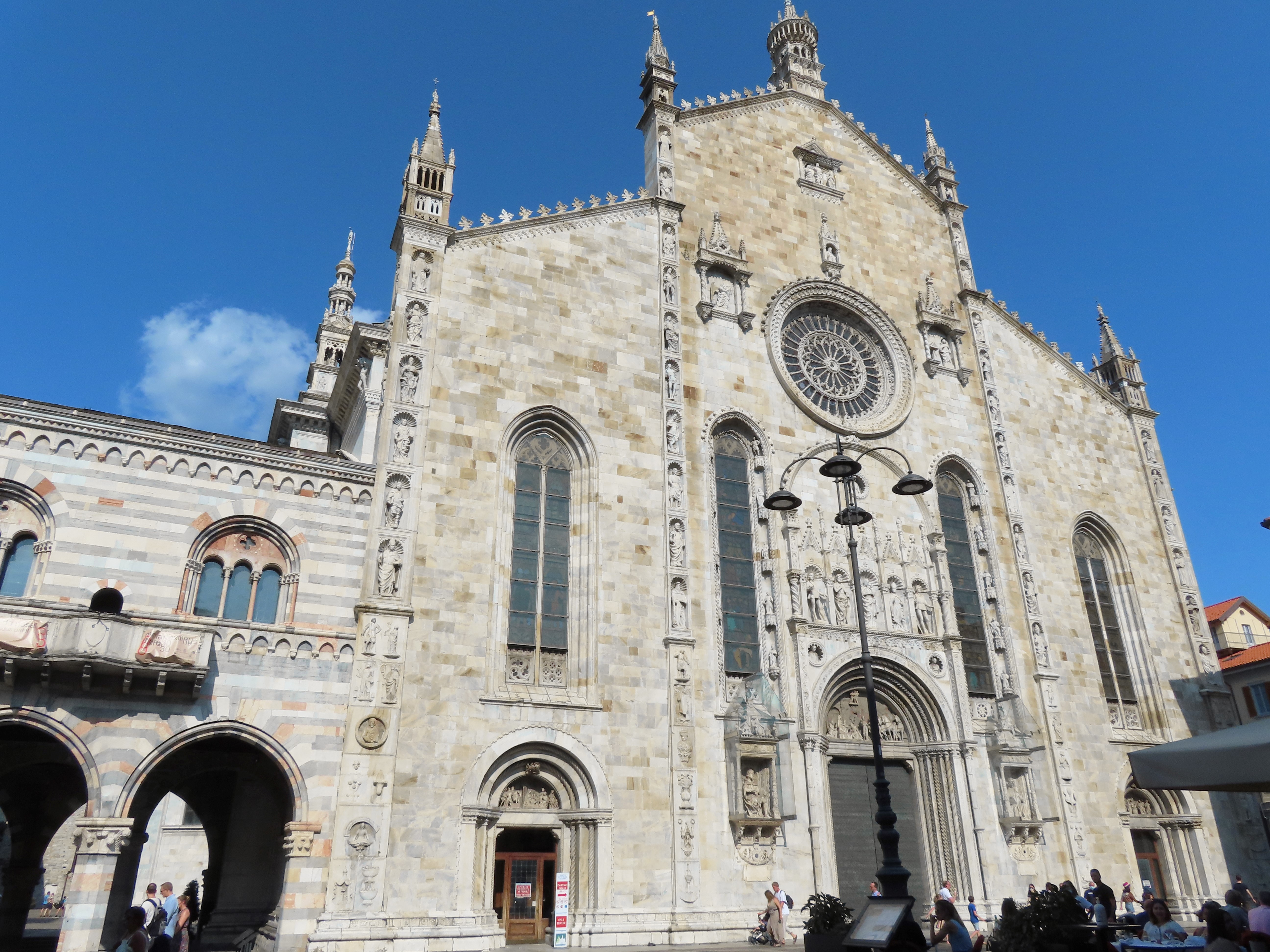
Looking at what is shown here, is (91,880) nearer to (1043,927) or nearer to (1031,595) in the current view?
(1043,927)

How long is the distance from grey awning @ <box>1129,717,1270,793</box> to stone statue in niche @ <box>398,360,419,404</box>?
16.6m

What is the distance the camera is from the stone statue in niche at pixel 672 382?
24.8m

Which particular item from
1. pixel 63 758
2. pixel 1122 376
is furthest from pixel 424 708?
pixel 1122 376

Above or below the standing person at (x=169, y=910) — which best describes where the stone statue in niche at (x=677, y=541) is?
above

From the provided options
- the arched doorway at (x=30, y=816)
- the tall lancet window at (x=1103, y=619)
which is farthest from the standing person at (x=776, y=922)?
the arched doorway at (x=30, y=816)

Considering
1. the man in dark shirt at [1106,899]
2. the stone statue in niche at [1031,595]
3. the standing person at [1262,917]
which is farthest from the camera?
the stone statue in niche at [1031,595]

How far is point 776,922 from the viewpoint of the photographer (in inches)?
771

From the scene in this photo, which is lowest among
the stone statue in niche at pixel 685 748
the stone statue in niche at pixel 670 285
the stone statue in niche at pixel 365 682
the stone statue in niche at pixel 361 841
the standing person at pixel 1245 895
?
the standing person at pixel 1245 895

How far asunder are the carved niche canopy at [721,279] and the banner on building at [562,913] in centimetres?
1543

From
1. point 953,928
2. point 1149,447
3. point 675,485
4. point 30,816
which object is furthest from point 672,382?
point 30,816

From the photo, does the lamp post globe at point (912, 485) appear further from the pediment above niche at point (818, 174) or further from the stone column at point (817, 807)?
the pediment above niche at point (818, 174)

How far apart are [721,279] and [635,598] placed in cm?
1052

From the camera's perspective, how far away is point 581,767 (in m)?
20.4

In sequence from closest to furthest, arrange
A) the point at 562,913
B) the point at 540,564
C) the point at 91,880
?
the point at 91,880, the point at 562,913, the point at 540,564
